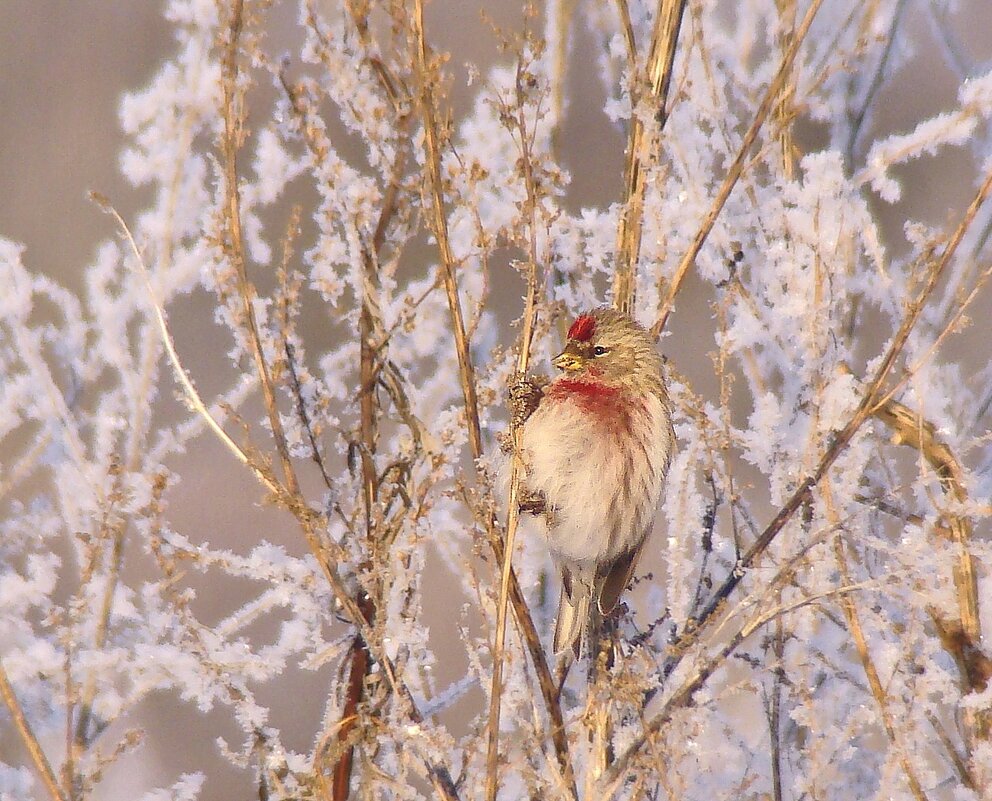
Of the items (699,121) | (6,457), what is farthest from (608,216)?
(6,457)

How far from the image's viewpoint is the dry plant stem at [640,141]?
2.01m

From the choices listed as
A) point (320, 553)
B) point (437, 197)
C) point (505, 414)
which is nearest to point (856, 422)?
point (437, 197)

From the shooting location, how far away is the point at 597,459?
2.37 m

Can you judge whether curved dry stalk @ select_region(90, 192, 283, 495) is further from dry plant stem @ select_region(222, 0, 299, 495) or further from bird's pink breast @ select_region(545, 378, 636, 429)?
bird's pink breast @ select_region(545, 378, 636, 429)

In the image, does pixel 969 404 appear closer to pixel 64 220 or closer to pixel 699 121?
pixel 699 121

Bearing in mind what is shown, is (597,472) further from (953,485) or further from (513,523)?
(953,485)

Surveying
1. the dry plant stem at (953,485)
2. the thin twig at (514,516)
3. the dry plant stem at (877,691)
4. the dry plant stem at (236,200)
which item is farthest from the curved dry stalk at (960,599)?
the dry plant stem at (236,200)

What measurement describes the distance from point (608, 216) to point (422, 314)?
0.59 metres

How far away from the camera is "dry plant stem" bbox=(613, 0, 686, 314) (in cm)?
201

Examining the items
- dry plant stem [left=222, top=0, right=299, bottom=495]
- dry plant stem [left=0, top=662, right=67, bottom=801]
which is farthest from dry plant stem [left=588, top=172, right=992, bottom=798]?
dry plant stem [left=0, top=662, right=67, bottom=801]

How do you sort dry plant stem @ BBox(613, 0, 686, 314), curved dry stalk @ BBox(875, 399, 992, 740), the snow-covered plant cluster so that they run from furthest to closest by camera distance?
curved dry stalk @ BBox(875, 399, 992, 740) < dry plant stem @ BBox(613, 0, 686, 314) < the snow-covered plant cluster

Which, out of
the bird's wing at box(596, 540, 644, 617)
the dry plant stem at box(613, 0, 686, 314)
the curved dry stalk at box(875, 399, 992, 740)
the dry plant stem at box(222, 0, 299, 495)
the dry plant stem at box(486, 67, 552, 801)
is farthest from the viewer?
the curved dry stalk at box(875, 399, 992, 740)

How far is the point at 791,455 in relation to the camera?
99.5 inches

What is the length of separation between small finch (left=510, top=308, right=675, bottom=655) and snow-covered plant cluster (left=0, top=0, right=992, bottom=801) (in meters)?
0.10
